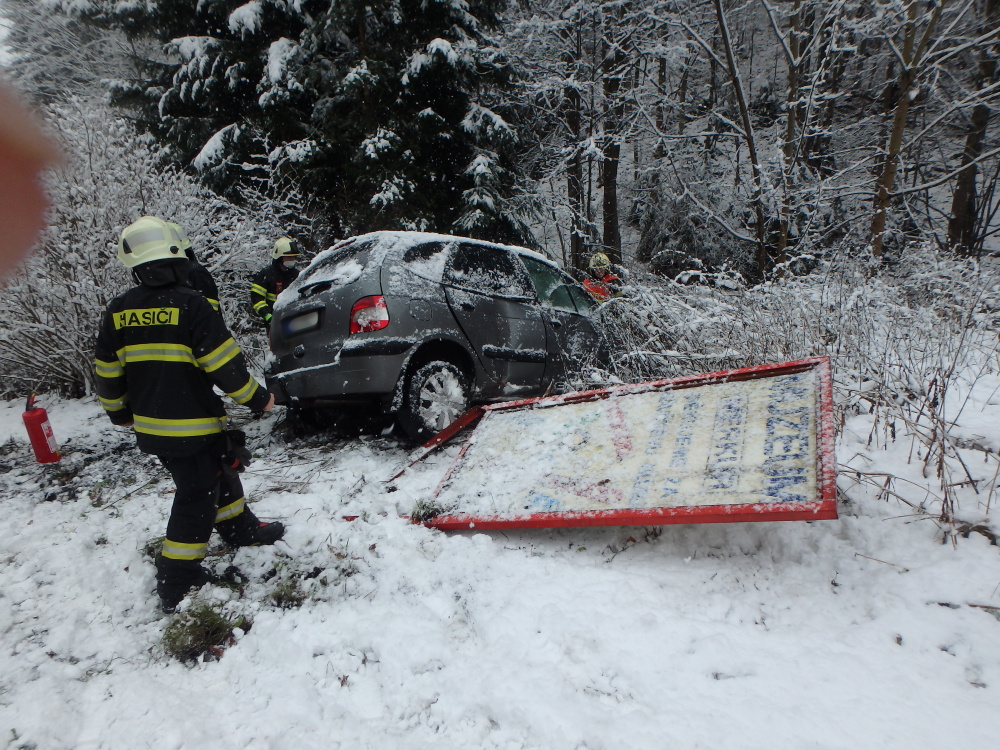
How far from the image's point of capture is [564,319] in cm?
525

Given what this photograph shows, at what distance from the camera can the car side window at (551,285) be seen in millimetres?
5125

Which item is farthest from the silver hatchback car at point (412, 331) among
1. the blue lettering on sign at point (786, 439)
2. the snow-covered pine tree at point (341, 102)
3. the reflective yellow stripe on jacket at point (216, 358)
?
the snow-covered pine tree at point (341, 102)

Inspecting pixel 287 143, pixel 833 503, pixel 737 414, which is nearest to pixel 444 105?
pixel 287 143

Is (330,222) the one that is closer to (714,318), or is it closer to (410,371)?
(410,371)

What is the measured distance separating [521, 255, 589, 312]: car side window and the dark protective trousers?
3278 millimetres

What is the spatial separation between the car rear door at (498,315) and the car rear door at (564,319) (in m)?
0.16

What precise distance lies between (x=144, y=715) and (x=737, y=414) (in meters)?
2.77

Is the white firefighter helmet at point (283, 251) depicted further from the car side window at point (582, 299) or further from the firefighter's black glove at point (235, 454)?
the firefighter's black glove at point (235, 454)

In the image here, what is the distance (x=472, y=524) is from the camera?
2.81 m

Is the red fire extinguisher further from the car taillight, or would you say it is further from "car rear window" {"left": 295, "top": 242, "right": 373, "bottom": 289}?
the car taillight

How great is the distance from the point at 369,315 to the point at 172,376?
1521mm

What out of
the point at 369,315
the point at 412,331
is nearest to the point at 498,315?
the point at 412,331

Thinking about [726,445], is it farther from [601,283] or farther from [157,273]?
[601,283]

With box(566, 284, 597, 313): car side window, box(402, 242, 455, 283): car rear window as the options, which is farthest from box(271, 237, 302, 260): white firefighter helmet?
box(566, 284, 597, 313): car side window
